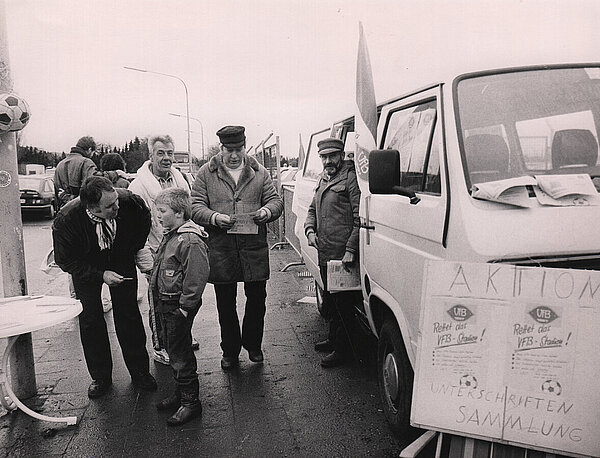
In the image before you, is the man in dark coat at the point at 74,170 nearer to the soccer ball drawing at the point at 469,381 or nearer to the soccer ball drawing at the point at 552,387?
the soccer ball drawing at the point at 469,381

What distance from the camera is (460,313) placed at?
2.56m

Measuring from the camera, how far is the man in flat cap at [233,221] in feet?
16.0

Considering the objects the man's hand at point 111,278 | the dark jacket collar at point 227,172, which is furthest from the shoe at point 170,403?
the dark jacket collar at point 227,172

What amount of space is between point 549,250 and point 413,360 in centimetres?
100

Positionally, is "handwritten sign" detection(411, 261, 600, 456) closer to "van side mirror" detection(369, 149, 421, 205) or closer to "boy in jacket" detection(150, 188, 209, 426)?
"van side mirror" detection(369, 149, 421, 205)

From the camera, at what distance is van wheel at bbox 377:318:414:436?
3398mm

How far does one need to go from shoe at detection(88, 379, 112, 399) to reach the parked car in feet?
61.2

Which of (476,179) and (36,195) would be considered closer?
(476,179)

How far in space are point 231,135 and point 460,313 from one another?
9.37 ft

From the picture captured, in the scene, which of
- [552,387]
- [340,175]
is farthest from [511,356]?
[340,175]

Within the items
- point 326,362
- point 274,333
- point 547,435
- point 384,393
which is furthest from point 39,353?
point 547,435

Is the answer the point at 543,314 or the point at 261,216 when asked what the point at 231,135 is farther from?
the point at 543,314

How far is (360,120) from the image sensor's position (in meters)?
4.35

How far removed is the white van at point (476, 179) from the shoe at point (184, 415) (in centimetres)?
131
